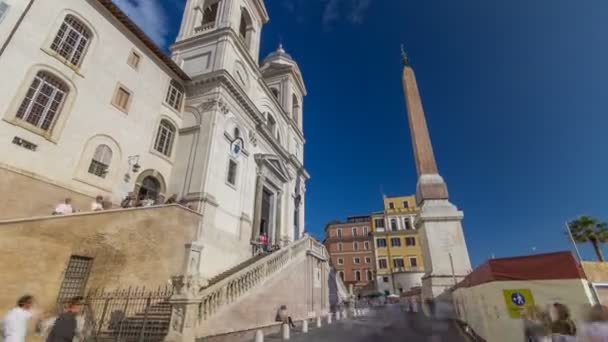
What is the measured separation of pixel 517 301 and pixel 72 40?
18.0 meters

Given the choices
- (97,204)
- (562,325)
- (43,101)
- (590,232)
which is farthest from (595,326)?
(590,232)

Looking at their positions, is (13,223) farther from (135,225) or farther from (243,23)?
(243,23)

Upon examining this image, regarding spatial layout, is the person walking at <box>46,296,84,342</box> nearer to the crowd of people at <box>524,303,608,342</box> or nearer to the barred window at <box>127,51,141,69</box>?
the crowd of people at <box>524,303,608,342</box>

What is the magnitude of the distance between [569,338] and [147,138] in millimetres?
16925

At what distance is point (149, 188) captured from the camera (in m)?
14.5

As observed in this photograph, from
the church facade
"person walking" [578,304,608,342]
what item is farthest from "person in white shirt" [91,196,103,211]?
"person walking" [578,304,608,342]

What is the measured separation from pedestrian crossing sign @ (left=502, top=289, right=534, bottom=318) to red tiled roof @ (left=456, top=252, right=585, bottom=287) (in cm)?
20

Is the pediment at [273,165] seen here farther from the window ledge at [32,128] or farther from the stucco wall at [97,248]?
the window ledge at [32,128]

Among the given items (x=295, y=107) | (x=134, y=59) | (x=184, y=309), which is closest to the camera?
(x=184, y=309)

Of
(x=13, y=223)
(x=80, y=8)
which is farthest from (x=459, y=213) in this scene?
(x=80, y=8)

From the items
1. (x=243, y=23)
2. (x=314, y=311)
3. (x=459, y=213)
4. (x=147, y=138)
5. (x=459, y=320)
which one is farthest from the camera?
(x=243, y=23)

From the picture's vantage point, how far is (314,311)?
16516 mm

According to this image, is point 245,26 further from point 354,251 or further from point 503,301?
point 354,251

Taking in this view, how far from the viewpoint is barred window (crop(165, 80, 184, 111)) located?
17.0 m
